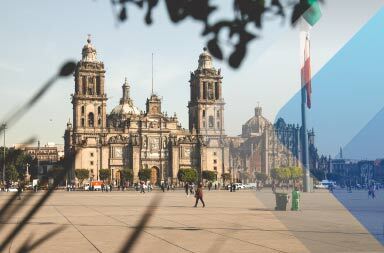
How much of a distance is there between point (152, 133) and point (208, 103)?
12.4m

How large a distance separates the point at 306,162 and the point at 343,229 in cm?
3802

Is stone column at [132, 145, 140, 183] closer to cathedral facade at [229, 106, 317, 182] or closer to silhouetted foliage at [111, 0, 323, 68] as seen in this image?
cathedral facade at [229, 106, 317, 182]

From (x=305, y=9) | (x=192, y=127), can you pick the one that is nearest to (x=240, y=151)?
(x=192, y=127)

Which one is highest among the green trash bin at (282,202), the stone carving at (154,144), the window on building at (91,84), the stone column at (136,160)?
the window on building at (91,84)

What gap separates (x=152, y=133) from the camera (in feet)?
369

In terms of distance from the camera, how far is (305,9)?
2.82m

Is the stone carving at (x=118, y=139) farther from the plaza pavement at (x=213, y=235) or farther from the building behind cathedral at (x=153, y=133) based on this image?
the plaza pavement at (x=213, y=235)

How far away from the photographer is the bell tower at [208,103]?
11688 centimetres

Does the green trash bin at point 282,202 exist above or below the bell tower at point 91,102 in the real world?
below

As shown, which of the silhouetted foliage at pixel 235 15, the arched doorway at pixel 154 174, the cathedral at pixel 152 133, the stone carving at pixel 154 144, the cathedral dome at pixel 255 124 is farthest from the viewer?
the cathedral dome at pixel 255 124

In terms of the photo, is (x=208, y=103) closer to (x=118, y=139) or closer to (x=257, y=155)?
(x=118, y=139)

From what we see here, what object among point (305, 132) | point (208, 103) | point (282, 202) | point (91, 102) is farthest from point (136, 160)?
point (282, 202)

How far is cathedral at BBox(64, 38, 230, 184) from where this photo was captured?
108750mm

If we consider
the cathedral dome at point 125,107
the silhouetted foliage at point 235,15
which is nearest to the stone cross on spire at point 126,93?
the cathedral dome at point 125,107
